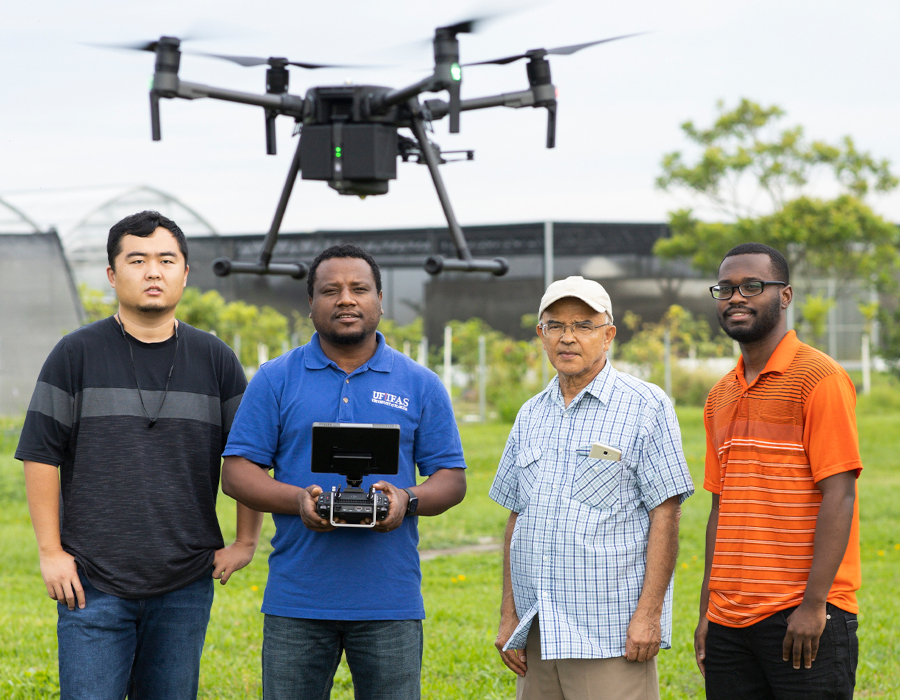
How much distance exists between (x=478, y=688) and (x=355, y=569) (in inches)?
75.5

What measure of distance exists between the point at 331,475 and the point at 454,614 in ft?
10.3

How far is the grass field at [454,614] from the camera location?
14.7 feet

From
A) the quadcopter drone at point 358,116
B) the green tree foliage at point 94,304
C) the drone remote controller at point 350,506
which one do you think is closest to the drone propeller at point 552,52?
the quadcopter drone at point 358,116

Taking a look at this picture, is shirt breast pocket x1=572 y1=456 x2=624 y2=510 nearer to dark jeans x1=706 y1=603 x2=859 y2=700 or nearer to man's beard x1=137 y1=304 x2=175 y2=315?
dark jeans x1=706 y1=603 x2=859 y2=700

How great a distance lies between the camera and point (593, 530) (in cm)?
272

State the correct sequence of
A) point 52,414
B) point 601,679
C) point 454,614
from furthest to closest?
point 454,614
point 52,414
point 601,679

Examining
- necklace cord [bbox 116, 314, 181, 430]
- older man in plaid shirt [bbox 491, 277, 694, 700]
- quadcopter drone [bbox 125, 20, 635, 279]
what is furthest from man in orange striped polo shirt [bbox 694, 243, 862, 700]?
quadcopter drone [bbox 125, 20, 635, 279]

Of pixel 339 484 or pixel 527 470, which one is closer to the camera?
pixel 339 484

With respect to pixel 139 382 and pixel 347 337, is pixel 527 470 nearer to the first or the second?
pixel 347 337

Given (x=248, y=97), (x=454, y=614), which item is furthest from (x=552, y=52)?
(x=454, y=614)

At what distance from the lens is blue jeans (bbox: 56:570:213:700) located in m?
2.77

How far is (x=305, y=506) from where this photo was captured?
103 inches

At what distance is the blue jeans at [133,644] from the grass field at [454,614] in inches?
59.4

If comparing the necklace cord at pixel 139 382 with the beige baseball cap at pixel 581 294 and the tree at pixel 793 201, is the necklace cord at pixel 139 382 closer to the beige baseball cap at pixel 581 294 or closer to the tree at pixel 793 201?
the beige baseball cap at pixel 581 294
